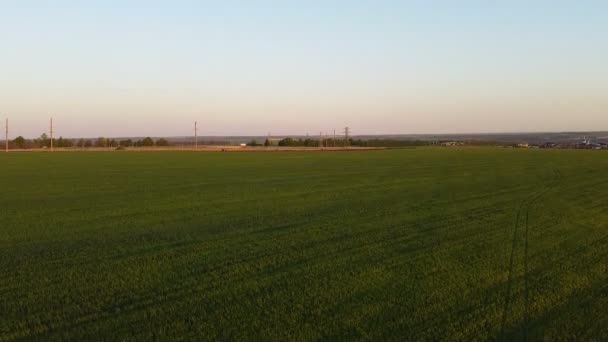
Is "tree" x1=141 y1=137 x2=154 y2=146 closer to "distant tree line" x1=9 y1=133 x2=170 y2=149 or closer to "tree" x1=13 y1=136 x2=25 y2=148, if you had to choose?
"distant tree line" x1=9 y1=133 x2=170 y2=149

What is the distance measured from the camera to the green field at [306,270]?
252 inches

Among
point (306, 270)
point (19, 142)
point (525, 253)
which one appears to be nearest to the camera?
point (306, 270)

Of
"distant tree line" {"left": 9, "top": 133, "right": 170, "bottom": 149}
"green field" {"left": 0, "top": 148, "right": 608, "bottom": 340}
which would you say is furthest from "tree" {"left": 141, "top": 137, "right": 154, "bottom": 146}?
"green field" {"left": 0, "top": 148, "right": 608, "bottom": 340}

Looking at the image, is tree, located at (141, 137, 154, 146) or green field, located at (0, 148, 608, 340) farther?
tree, located at (141, 137, 154, 146)

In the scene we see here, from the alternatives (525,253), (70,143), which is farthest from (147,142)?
(525,253)

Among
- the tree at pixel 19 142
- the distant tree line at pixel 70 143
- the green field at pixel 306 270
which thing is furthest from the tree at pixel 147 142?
the green field at pixel 306 270

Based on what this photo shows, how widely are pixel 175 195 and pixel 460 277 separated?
15038 mm

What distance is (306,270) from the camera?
886 centimetres

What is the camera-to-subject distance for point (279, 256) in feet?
32.5

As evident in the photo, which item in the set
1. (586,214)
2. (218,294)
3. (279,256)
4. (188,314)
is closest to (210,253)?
(279,256)

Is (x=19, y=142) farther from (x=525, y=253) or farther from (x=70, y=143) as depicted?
(x=525, y=253)

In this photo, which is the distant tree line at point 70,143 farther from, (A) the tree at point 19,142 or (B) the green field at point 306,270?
(B) the green field at point 306,270

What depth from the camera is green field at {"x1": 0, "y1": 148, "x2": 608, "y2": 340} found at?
6398mm

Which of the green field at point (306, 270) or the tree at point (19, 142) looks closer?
the green field at point (306, 270)
